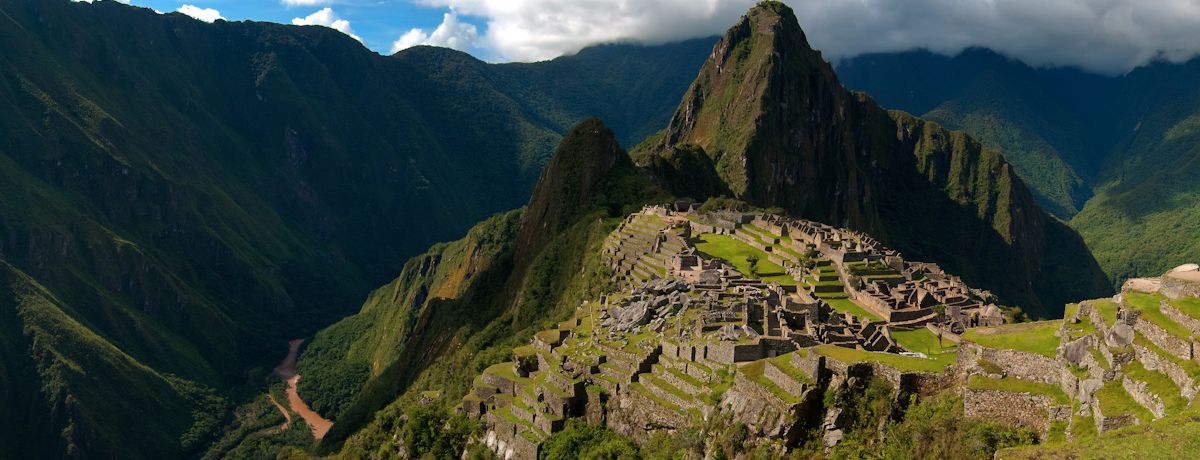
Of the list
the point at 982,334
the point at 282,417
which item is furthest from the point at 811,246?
the point at 282,417

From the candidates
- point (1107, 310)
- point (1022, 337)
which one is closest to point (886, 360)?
point (1022, 337)

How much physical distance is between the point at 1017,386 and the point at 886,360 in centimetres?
383

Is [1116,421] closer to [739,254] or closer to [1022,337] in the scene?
[1022,337]

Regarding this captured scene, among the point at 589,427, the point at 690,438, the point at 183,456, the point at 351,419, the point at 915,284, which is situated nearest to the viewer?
the point at 690,438

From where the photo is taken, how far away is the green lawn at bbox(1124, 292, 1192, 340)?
2052 cm

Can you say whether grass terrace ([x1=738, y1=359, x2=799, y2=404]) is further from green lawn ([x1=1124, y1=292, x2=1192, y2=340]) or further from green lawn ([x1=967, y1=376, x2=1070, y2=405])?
green lawn ([x1=1124, y1=292, x2=1192, y2=340])

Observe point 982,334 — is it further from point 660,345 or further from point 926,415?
point 660,345

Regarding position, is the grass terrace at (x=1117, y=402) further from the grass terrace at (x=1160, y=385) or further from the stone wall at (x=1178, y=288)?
the stone wall at (x=1178, y=288)

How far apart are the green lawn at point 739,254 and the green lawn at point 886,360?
112 ft

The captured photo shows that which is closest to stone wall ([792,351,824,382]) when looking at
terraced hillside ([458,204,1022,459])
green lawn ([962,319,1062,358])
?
terraced hillside ([458,204,1022,459])

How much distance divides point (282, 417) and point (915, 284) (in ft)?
448

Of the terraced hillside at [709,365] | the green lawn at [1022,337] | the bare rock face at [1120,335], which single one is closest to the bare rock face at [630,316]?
the terraced hillside at [709,365]

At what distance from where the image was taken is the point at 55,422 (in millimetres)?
170875

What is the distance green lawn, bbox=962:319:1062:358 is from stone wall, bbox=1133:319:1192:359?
2.50 metres
